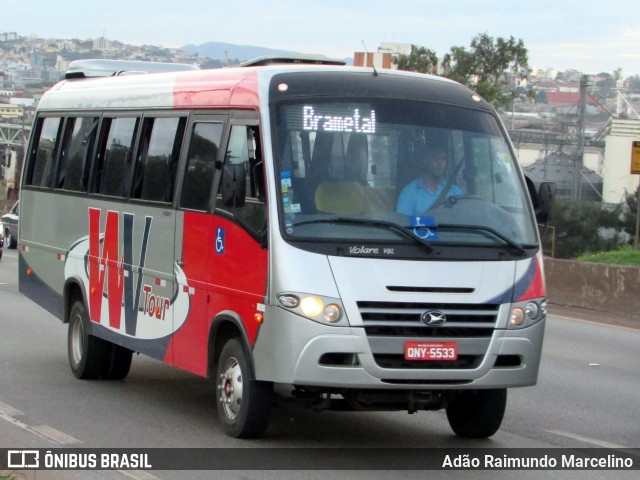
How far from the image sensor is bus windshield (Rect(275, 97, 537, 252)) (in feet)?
27.3

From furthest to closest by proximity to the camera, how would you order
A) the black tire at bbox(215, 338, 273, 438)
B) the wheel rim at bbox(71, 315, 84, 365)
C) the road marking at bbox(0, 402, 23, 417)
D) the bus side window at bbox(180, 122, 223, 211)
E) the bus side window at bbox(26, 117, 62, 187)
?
the bus side window at bbox(26, 117, 62, 187), the wheel rim at bbox(71, 315, 84, 365), the road marking at bbox(0, 402, 23, 417), the bus side window at bbox(180, 122, 223, 211), the black tire at bbox(215, 338, 273, 438)

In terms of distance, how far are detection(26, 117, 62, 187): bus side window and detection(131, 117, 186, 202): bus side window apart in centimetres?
256

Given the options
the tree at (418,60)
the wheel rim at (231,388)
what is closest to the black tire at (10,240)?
the tree at (418,60)

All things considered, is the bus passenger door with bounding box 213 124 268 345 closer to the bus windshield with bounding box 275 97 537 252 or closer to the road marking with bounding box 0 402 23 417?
the bus windshield with bounding box 275 97 537 252

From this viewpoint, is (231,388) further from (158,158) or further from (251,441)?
(158,158)

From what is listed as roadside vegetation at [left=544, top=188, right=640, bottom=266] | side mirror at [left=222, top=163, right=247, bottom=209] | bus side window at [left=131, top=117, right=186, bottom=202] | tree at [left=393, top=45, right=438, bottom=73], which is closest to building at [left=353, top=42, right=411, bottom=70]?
tree at [left=393, top=45, right=438, bottom=73]

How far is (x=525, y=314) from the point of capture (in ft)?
27.8

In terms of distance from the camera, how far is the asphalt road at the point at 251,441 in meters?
8.77

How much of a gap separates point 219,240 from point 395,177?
4.62ft

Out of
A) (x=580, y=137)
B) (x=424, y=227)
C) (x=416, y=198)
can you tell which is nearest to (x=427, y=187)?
(x=416, y=198)

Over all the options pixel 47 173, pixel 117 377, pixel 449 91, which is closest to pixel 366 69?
pixel 449 91

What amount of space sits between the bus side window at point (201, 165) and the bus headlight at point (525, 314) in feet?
8.08

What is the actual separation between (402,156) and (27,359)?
6.15 metres

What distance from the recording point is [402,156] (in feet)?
28.6
